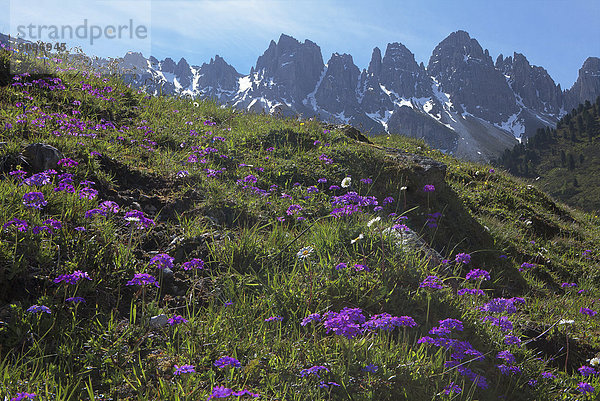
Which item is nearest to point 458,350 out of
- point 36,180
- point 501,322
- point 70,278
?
point 501,322

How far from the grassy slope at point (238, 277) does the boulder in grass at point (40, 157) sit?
0.49 ft

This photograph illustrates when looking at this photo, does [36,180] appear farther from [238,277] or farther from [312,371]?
[312,371]

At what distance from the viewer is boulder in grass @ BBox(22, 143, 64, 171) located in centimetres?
506

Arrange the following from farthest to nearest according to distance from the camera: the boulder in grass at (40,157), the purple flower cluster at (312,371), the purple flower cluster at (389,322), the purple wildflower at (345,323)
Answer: the boulder in grass at (40,157) → the purple flower cluster at (389,322) → the purple wildflower at (345,323) → the purple flower cluster at (312,371)

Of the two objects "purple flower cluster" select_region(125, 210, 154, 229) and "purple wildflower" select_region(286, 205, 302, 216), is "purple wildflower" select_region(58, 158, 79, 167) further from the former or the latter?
"purple wildflower" select_region(286, 205, 302, 216)

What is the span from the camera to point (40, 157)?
16.7 feet

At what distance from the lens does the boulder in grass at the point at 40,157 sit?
5.06 meters

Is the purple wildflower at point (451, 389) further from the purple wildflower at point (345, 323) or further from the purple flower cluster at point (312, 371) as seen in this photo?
the purple flower cluster at point (312, 371)

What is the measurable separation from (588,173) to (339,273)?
163 meters

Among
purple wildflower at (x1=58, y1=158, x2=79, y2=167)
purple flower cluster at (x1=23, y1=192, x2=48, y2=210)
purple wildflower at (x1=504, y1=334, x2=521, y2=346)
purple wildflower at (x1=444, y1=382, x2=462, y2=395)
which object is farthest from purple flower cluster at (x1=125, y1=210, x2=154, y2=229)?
purple wildflower at (x1=504, y1=334, x2=521, y2=346)

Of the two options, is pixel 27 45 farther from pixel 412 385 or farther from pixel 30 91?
pixel 412 385

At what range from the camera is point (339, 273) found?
4.03 meters

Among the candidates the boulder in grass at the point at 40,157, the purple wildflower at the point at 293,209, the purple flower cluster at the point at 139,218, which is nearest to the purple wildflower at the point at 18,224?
the purple flower cluster at the point at 139,218

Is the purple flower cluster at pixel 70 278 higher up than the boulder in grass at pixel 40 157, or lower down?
lower down
